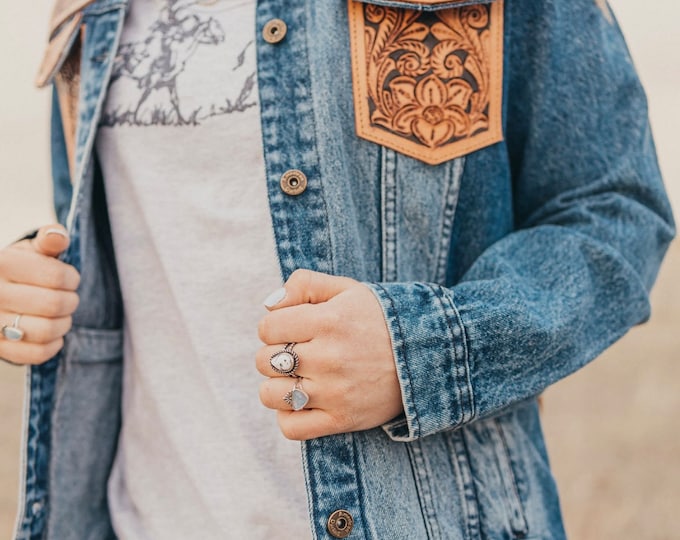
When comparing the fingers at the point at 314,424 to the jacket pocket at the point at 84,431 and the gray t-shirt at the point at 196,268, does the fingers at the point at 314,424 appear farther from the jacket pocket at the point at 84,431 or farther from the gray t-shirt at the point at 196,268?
the jacket pocket at the point at 84,431

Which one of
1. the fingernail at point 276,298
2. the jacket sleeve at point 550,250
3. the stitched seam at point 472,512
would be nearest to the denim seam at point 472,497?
the stitched seam at point 472,512

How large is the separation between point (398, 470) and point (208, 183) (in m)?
0.52

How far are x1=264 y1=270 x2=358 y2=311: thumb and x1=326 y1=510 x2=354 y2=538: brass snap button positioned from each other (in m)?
0.29

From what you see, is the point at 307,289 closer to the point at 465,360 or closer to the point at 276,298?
the point at 276,298

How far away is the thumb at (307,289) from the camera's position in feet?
2.86

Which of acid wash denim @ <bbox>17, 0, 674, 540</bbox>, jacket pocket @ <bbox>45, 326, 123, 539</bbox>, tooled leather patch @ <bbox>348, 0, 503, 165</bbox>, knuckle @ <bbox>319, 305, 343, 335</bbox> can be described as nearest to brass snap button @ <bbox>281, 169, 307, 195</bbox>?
acid wash denim @ <bbox>17, 0, 674, 540</bbox>

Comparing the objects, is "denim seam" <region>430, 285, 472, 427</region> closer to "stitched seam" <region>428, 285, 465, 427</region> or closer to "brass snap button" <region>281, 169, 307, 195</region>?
"stitched seam" <region>428, 285, 465, 427</region>

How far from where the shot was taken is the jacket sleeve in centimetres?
89

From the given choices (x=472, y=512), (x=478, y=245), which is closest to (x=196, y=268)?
(x=478, y=245)

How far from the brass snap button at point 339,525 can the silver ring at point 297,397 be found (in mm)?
170

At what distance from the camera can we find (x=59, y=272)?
1.12 m

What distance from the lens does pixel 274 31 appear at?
1.03m

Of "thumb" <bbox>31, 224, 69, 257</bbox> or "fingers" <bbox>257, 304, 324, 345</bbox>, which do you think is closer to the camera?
"fingers" <bbox>257, 304, 324, 345</bbox>

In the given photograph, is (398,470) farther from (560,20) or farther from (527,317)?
(560,20)
